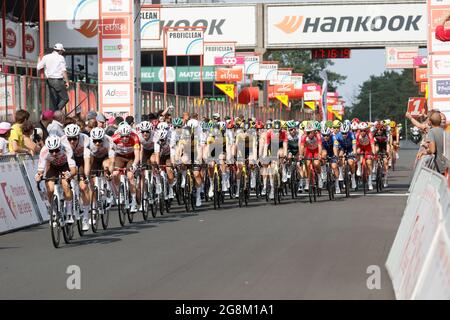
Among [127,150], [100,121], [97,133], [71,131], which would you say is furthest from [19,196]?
[100,121]

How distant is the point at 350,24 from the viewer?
194 ft

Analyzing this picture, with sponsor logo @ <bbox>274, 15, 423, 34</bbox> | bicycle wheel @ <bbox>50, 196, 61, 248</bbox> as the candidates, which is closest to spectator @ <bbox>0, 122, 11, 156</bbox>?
bicycle wheel @ <bbox>50, 196, 61, 248</bbox>

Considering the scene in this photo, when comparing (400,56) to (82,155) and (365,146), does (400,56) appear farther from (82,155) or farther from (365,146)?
(82,155)

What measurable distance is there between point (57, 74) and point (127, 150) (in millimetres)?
6342

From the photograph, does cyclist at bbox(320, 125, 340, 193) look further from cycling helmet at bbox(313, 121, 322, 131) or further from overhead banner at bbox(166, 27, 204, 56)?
overhead banner at bbox(166, 27, 204, 56)

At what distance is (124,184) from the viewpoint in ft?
65.4

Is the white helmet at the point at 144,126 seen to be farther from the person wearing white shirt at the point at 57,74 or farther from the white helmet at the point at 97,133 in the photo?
the person wearing white shirt at the point at 57,74

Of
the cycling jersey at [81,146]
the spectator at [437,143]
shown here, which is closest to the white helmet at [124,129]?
the cycling jersey at [81,146]

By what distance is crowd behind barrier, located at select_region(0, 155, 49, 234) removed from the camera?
1897cm

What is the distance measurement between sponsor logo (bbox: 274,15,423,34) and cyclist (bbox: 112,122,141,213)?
128 ft

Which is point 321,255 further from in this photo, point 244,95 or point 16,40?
point 244,95

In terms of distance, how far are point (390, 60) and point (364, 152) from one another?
34.4 m
